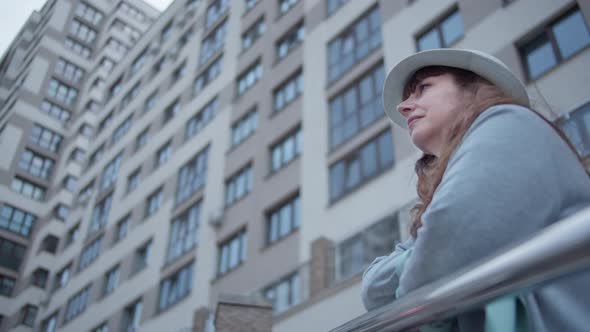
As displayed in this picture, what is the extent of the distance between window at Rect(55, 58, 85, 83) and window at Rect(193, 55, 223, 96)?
86.5 feet

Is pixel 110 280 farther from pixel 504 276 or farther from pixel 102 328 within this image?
pixel 504 276

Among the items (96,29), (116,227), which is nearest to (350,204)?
(116,227)

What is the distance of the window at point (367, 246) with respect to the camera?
14.6 meters

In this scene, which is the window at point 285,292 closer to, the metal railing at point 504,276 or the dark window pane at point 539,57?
the dark window pane at point 539,57

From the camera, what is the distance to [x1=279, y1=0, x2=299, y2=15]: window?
25.0 metres

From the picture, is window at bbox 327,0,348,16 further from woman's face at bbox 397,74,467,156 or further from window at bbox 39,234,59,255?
window at bbox 39,234,59,255

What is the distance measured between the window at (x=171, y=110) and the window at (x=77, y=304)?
30.2ft

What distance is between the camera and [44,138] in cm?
4803

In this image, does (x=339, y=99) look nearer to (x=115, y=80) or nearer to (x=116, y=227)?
(x=116, y=227)

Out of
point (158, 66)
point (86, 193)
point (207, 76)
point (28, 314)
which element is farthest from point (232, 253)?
point (28, 314)

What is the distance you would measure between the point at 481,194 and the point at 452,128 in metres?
0.53

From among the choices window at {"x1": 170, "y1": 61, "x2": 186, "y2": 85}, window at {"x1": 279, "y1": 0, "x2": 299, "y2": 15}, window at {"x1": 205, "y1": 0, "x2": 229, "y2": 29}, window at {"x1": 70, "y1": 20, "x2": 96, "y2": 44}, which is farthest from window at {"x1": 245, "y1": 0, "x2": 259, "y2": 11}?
window at {"x1": 70, "y1": 20, "x2": 96, "y2": 44}

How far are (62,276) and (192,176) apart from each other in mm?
14066

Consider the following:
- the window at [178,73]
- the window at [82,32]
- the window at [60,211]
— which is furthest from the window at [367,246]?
the window at [82,32]
